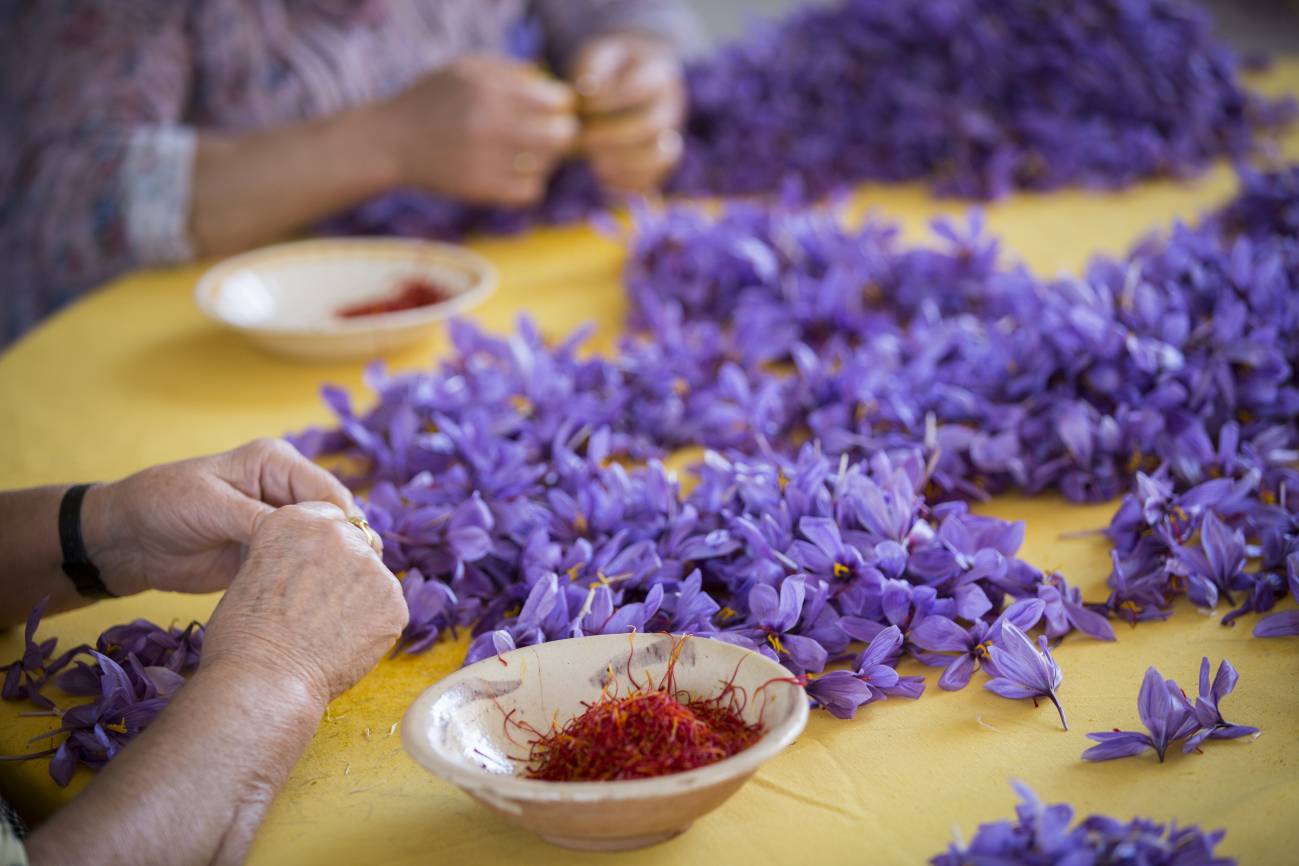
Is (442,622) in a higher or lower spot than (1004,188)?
lower

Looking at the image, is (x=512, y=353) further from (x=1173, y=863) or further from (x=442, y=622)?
(x=1173, y=863)

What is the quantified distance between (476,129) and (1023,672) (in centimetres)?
126

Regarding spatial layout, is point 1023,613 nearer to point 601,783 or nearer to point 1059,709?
point 1059,709

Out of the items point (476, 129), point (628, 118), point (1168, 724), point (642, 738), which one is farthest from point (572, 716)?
point (628, 118)

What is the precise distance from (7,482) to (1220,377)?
1.18 metres

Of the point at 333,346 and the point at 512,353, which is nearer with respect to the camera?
the point at 512,353

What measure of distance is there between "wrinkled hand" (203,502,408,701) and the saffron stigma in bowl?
0.13 metres

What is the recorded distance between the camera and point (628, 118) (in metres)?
1.91

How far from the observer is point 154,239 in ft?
→ 5.50

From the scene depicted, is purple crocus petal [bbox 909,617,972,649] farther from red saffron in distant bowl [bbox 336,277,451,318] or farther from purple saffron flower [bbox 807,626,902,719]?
red saffron in distant bowl [bbox 336,277,451,318]

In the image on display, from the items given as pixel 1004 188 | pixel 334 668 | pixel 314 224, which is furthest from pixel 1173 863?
pixel 314 224

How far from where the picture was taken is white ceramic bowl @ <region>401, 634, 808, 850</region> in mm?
583

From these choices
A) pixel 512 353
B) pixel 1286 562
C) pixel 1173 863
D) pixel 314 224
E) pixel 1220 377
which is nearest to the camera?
pixel 1173 863

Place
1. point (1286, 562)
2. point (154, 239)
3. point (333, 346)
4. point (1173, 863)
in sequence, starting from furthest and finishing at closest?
point (154, 239)
point (333, 346)
point (1286, 562)
point (1173, 863)
